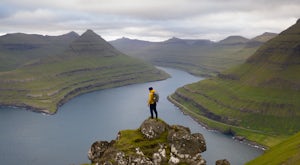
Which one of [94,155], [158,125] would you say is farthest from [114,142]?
[158,125]

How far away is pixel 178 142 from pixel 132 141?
26.4 ft

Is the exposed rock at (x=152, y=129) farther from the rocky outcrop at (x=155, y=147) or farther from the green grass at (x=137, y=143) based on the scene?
the green grass at (x=137, y=143)

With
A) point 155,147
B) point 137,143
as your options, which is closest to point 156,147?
point 155,147

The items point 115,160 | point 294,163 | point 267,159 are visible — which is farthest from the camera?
point 267,159

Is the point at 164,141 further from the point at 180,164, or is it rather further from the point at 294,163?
the point at 294,163

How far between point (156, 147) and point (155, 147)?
183 mm

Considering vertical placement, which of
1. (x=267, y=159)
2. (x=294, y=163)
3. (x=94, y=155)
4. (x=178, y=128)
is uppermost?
(x=178, y=128)

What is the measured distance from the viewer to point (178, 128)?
68.0 m

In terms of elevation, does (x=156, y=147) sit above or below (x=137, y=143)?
below

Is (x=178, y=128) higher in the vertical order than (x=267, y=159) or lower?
higher

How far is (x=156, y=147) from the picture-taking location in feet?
214

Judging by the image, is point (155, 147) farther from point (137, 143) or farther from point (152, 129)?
point (152, 129)

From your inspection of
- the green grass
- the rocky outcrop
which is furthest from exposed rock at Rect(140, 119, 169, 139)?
the green grass

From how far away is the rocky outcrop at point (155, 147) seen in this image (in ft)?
206
